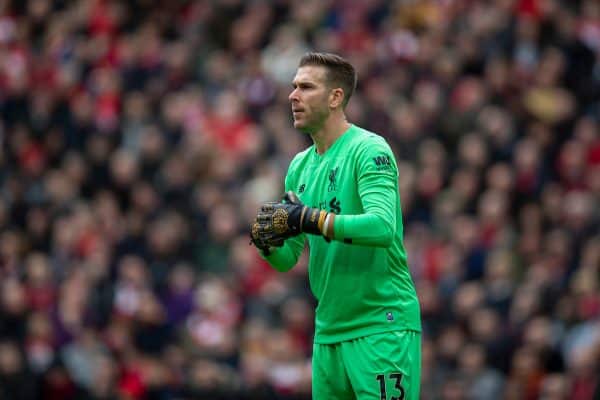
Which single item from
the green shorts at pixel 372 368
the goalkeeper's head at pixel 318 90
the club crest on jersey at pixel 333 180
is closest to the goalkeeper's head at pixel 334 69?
the goalkeeper's head at pixel 318 90

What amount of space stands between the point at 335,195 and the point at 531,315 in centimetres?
603

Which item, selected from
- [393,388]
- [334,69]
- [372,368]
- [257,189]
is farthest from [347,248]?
[257,189]

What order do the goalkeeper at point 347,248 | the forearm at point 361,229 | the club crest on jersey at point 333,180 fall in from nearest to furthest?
the forearm at point 361,229
the goalkeeper at point 347,248
the club crest on jersey at point 333,180

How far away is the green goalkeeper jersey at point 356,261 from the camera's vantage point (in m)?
7.15

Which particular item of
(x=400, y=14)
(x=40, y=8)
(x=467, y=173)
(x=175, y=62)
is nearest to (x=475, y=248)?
(x=467, y=173)

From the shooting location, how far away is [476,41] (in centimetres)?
1639

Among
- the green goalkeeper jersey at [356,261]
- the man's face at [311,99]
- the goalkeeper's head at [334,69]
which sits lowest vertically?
the green goalkeeper jersey at [356,261]

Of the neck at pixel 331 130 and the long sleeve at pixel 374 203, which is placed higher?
the neck at pixel 331 130

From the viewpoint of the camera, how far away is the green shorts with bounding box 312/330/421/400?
7.17 metres

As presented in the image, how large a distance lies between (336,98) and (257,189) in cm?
827

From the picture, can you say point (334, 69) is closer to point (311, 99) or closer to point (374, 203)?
point (311, 99)

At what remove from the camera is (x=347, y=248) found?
734 cm

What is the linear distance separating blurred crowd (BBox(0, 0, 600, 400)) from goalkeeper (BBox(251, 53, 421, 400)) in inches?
189

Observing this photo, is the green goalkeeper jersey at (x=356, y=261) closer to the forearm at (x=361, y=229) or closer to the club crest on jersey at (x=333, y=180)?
the club crest on jersey at (x=333, y=180)
